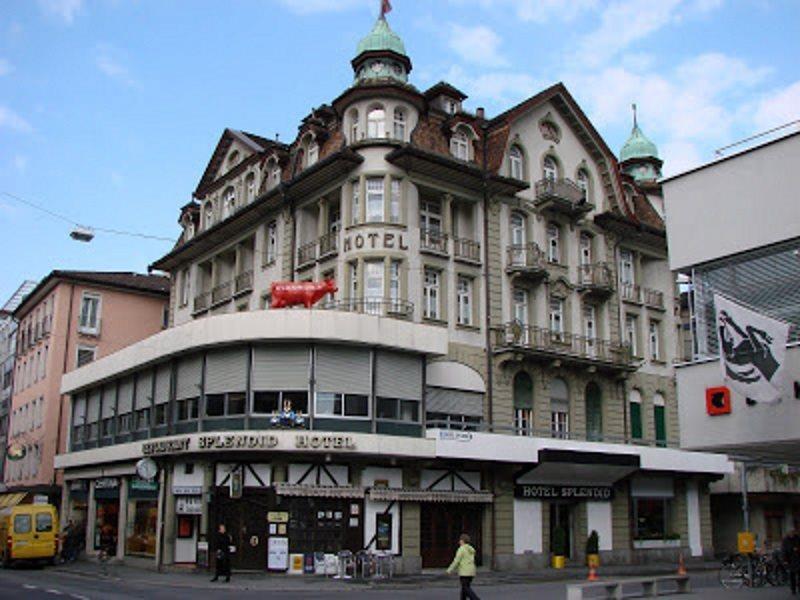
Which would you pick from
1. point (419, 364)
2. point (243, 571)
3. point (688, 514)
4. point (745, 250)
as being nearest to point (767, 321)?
point (745, 250)

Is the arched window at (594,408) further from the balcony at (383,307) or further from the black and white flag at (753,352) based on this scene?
the black and white flag at (753,352)

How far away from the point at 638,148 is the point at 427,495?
101 ft

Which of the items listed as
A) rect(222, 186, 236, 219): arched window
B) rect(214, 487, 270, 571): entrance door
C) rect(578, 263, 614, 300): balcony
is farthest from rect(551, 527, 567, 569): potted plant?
rect(222, 186, 236, 219): arched window

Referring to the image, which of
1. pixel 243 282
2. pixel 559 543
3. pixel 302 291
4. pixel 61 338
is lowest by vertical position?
pixel 559 543

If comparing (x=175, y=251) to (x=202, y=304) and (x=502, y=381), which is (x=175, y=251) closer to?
(x=202, y=304)

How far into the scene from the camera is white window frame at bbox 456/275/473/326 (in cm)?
3512

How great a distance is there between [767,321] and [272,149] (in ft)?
88.8

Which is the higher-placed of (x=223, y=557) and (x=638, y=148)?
(x=638, y=148)

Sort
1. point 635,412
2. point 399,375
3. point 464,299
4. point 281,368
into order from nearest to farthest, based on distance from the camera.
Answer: point 281,368 < point 399,375 < point 464,299 < point 635,412

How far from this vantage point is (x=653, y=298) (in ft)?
144

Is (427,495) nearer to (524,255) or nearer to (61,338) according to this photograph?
(524,255)

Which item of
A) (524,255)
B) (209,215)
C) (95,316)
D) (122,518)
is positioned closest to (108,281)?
(95,316)

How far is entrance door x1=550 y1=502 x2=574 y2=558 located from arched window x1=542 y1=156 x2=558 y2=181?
1432 cm

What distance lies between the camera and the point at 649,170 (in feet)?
174
